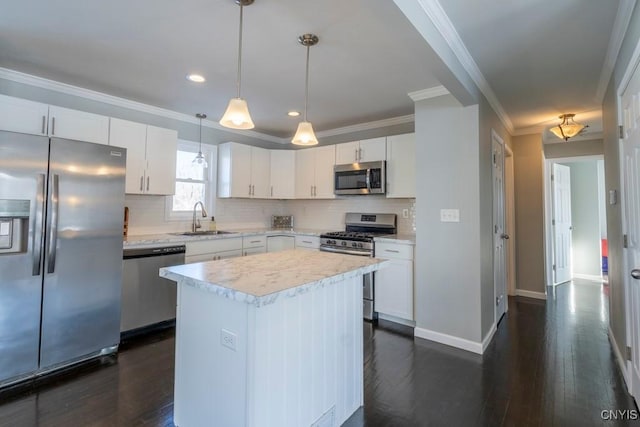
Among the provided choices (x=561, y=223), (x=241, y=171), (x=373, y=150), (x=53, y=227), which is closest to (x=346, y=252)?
(x=373, y=150)

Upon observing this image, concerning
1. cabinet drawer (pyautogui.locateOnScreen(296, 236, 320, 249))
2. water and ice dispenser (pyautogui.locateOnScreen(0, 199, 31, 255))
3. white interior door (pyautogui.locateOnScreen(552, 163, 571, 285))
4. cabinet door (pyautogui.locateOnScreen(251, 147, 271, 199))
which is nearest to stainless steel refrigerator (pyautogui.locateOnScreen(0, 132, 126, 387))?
water and ice dispenser (pyautogui.locateOnScreen(0, 199, 31, 255))

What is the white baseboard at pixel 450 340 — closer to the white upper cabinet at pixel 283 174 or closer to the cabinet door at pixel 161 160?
the white upper cabinet at pixel 283 174

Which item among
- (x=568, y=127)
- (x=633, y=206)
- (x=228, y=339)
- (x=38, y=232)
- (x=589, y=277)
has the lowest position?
(x=589, y=277)

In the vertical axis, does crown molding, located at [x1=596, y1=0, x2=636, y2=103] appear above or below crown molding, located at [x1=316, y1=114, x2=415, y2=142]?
below

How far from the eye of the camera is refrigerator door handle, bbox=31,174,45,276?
2.31 m

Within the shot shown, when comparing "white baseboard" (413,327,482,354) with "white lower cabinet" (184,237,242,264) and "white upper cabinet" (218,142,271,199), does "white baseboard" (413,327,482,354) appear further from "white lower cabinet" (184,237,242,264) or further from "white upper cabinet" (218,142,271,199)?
"white upper cabinet" (218,142,271,199)

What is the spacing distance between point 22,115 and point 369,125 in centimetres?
371

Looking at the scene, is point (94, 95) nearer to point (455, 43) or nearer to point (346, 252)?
point (346, 252)

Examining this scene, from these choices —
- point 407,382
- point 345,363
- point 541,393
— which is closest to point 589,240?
point 541,393

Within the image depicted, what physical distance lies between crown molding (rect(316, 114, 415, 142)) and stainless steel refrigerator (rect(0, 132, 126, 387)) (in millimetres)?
2936

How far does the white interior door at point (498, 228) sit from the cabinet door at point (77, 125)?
158 inches

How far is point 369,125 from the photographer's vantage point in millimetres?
4434

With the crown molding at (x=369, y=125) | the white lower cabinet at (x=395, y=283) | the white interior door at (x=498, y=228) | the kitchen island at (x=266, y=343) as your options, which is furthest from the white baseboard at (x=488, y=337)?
the crown molding at (x=369, y=125)

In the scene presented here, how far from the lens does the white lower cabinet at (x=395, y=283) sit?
11.0ft
